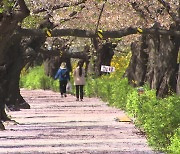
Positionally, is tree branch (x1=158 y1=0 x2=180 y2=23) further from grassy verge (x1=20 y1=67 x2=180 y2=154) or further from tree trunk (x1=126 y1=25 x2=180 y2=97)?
grassy verge (x1=20 y1=67 x2=180 y2=154)

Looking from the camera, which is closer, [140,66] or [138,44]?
[140,66]

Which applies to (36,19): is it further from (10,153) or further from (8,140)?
(10,153)

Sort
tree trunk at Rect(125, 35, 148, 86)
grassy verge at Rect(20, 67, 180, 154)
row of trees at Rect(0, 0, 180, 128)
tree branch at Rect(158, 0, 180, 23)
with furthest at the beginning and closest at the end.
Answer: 1. tree trunk at Rect(125, 35, 148, 86)
2. row of trees at Rect(0, 0, 180, 128)
3. tree branch at Rect(158, 0, 180, 23)
4. grassy verge at Rect(20, 67, 180, 154)

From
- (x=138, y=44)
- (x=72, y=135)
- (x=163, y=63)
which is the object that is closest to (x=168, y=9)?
(x=163, y=63)

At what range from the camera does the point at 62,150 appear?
15.4m

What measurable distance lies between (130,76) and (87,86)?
10.2m

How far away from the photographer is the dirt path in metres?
15.6

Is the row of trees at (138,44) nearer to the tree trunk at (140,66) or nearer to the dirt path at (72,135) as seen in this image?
the tree trunk at (140,66)

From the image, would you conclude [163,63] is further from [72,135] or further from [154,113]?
[154,113]

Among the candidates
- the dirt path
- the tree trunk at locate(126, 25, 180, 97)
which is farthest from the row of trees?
the dirt path

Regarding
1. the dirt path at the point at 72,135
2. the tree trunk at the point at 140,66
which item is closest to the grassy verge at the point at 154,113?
the dirt path at the point at 72,135

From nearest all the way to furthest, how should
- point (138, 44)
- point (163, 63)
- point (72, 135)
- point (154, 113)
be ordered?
point (154, 113) < point (72, 135) < point (163, 63) < point (138, 44)

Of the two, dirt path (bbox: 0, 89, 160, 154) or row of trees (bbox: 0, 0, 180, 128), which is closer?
dirt path (bbox: 0, 89, 160, 154)

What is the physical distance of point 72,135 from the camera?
1898cm
